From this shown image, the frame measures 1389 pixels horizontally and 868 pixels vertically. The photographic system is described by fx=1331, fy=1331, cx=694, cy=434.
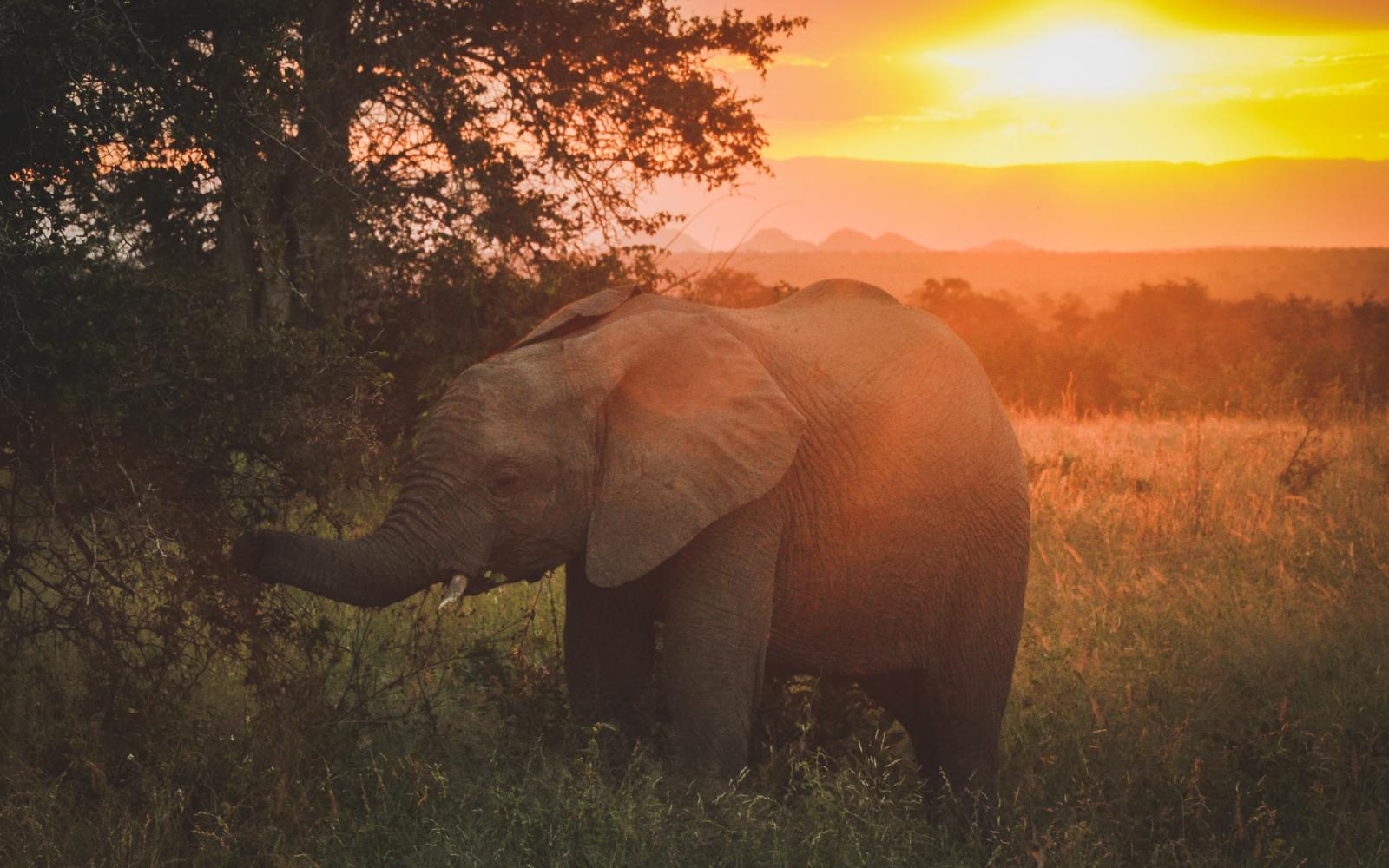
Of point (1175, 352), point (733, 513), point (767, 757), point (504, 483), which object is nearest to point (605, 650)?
point (733, 513)

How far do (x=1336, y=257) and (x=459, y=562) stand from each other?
294 feet

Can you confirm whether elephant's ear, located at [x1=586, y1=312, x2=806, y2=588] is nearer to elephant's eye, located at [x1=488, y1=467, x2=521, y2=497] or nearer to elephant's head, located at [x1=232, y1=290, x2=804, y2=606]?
elephant's head, located at [x1=232, y1=290, x2=804, y2=606]

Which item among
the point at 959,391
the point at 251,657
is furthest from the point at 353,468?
the point at 959,391

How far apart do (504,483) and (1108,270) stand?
95.8m

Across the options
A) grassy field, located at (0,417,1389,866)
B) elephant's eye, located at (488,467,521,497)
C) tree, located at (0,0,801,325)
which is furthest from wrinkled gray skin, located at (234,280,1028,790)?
tree, located at (0,0,801,325)

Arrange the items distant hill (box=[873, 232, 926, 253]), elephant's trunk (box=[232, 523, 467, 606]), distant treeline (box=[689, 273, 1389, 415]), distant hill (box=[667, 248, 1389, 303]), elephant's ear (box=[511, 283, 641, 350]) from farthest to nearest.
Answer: distant hill (box=[873, 232, 926, 253]), distant hill (box=[667, 248, 1389, 303]), distant treeline (box=[689, 273, 1389, 415]), elephant's ear (box=[511, 283, 641, 350]), elephant's trunk (box=[232, 523, 467, 606])

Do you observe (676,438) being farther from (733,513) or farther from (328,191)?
(328,191)

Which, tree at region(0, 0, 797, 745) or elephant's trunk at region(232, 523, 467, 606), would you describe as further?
tree at region(0, 0, 797, 745)

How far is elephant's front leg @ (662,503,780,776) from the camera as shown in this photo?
4.72 metres

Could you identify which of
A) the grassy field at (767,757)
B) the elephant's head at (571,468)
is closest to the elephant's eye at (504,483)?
the elephant's head at (571,468)

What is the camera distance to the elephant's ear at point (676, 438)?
4.60 meters

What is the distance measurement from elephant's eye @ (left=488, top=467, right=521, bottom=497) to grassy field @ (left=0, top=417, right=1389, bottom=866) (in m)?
0.97

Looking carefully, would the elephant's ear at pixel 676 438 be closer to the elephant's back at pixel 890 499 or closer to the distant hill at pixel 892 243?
the elephant's back at pixel 890 499

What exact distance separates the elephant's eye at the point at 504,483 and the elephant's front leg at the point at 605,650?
0.66 metres
